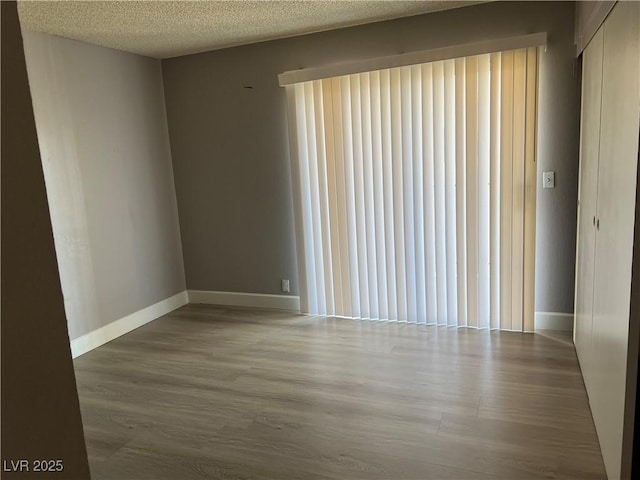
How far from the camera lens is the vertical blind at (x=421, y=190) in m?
3.40

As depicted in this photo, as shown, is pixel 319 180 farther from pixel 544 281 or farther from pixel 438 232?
pixel 544 281

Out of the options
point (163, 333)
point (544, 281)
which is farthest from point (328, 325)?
point (544, 281)

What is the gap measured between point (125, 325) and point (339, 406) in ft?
7.48

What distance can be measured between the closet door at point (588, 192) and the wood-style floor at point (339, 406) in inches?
11.0

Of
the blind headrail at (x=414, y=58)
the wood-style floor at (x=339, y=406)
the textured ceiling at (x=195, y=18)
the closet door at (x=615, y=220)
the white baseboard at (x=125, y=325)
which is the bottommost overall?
the wood-style floor at (x=339, y=406)

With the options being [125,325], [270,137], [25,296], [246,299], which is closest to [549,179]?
[270,137]

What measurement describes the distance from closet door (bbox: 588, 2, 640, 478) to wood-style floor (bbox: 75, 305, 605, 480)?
13.0 inches

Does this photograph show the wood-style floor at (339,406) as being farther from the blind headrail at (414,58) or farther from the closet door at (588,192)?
the blind headrail at (414,58)

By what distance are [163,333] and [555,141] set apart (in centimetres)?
332

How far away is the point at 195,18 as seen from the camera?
3283mm

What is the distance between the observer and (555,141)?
11.0 feet

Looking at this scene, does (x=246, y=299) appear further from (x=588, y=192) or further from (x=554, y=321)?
(x=588, y=192)

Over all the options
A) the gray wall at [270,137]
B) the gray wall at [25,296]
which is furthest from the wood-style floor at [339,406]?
the gray wall at [25,296]

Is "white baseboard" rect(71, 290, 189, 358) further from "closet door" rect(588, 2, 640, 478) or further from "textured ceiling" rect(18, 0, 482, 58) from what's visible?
"closet door" rect(588, 2, 640, 478)
